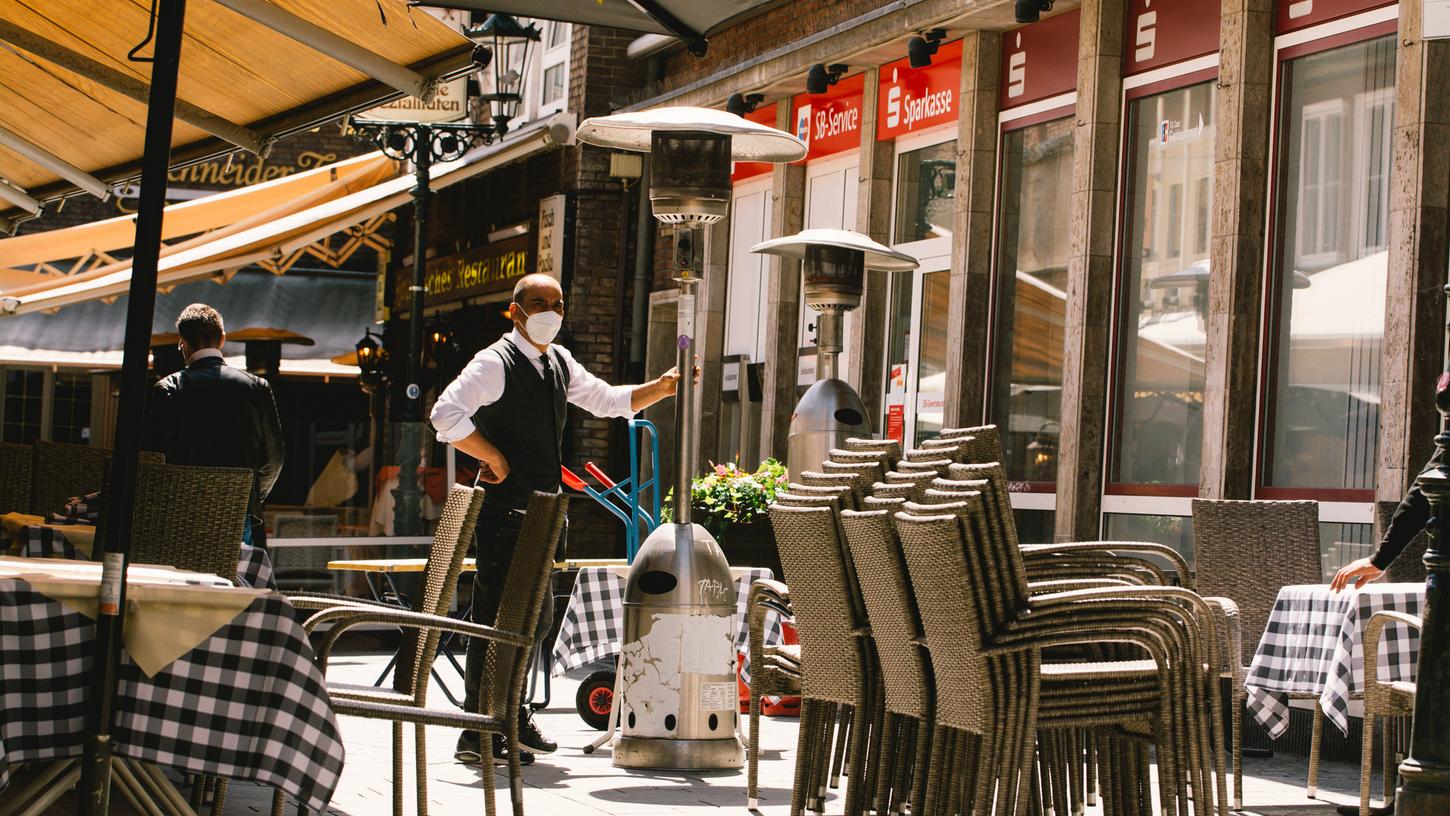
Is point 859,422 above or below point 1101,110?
below

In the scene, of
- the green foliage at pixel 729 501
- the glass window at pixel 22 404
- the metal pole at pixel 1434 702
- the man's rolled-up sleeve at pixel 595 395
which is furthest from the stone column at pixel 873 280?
the glass window at pixel 22 404

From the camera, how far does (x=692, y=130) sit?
808 cm

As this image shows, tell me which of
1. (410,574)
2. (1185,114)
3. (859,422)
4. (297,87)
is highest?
(1185,114)

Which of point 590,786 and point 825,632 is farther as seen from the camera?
point 590,786

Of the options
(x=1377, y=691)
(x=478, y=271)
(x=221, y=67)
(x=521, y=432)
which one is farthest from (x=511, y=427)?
(x=478, y=271)

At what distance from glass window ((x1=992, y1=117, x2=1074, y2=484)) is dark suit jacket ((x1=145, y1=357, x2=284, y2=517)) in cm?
556

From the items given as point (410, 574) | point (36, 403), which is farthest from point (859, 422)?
point (36, 403)

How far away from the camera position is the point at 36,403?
31.9 m

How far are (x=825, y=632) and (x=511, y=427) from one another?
2.57m

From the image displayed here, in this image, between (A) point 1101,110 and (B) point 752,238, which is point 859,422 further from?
(B) point 752,238

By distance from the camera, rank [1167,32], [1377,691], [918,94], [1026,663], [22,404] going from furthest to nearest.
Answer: [22,404], [918,94], [1167,32], [1377,691], [1026,663]

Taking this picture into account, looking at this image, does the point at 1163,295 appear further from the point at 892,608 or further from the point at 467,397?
the point at 892,608

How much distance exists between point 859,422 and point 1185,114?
2.84 meters

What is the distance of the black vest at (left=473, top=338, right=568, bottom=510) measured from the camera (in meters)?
8.03
